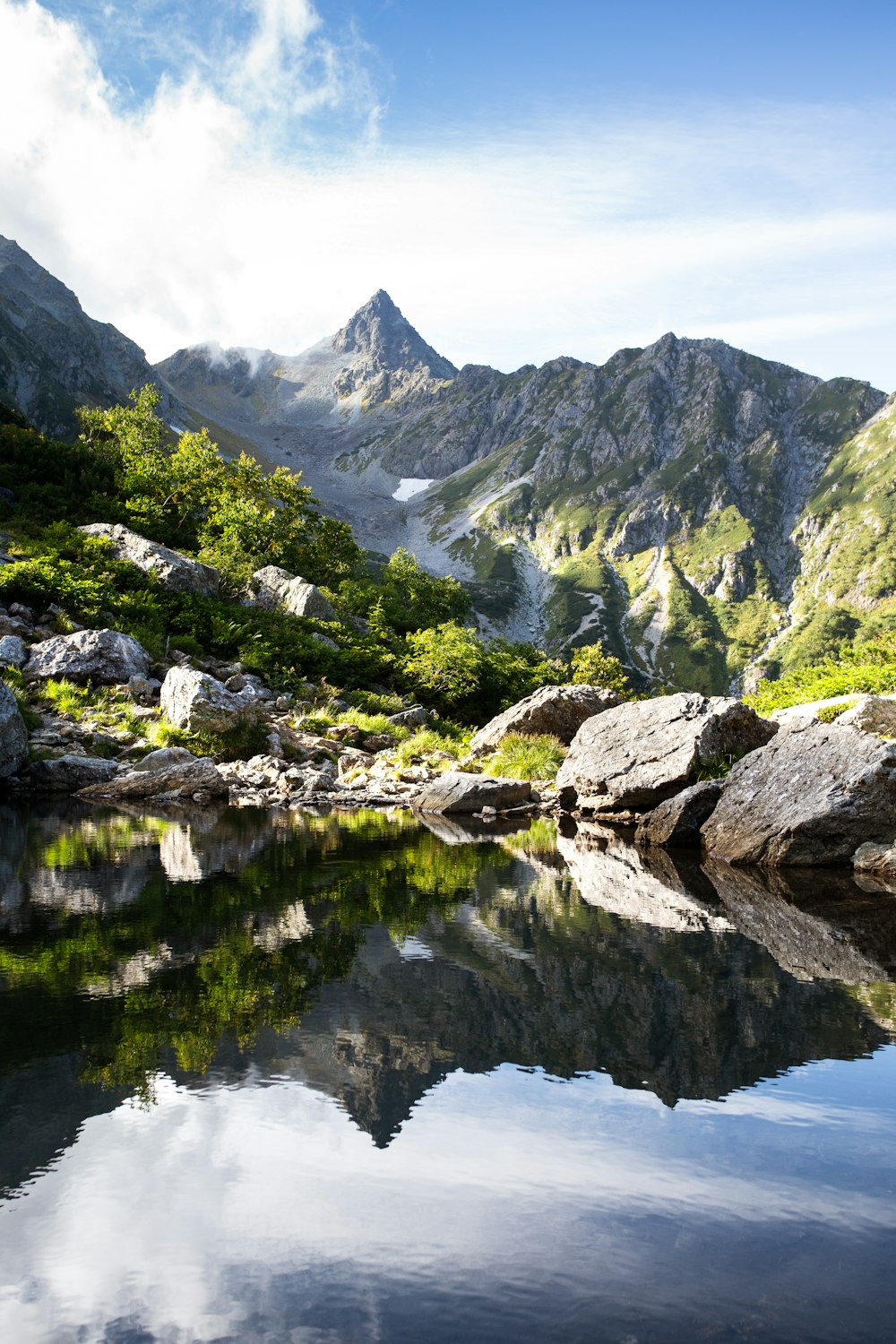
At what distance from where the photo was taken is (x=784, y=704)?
3044 centimetres

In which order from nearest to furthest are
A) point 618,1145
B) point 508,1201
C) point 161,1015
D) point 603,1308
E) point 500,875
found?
point 603,1308 → point 508,1201 → point 618,1145 → point 161,1015 → point 500,875

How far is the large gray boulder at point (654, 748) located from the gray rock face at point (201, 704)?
9593mm

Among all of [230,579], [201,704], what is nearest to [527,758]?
[201,704]

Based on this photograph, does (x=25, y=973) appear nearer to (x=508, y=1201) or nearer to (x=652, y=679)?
(x=508, y=1201)

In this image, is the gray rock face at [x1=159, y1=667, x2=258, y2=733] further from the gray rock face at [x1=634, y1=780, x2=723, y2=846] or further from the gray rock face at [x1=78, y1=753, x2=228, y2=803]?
the gray rock face at [x1=634, y1=780, x2=723, y2=846]

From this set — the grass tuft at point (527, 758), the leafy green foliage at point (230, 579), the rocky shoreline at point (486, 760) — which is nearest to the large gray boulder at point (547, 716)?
the rocky shoreline at point (486, 760)

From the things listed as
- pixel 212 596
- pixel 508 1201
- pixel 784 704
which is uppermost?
pixel 212 596

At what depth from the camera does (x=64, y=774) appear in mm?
20188

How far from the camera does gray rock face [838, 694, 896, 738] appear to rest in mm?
19828

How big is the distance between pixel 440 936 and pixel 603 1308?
18.1 feet

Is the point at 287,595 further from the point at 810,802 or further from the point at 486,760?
the point at 810,802

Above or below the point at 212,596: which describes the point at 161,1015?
below

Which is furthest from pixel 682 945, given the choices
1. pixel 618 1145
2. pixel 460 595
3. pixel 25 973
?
pixel 460 595

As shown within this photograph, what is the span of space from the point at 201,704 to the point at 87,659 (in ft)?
14.2
